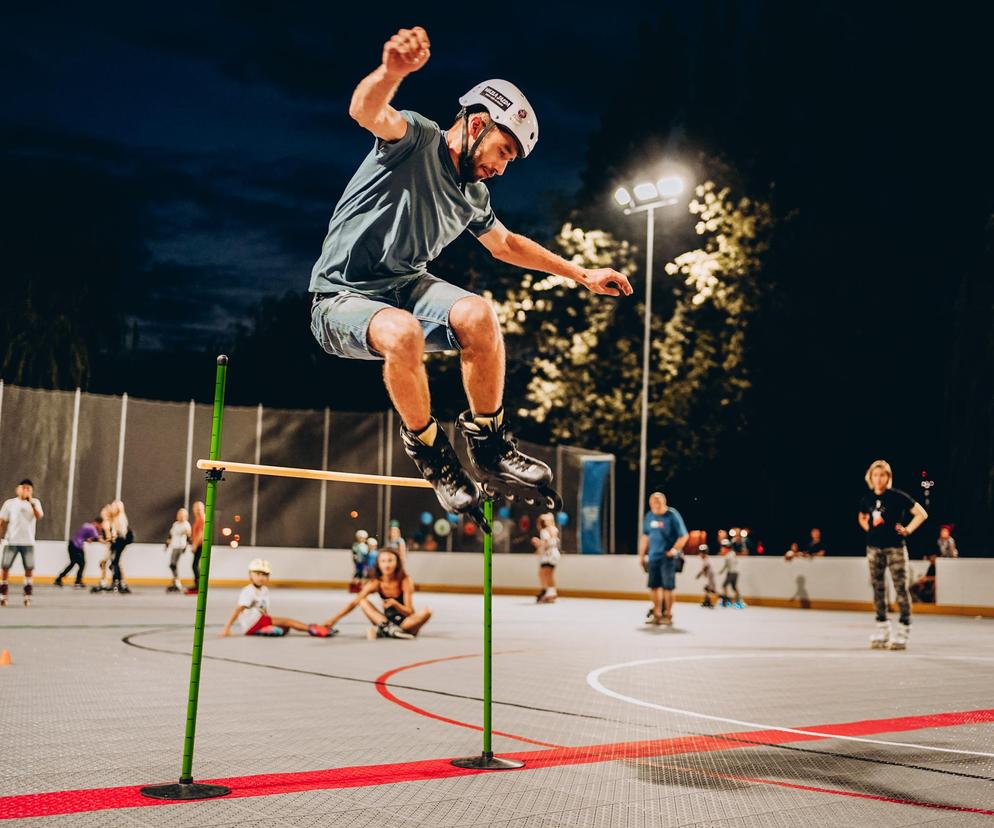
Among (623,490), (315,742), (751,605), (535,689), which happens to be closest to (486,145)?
(315,742)

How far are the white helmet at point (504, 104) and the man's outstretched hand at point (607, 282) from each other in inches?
35.3

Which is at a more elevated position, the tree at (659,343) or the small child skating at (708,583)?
the tree at (659,343)

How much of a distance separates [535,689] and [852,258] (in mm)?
21035

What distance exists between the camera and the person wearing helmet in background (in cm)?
433

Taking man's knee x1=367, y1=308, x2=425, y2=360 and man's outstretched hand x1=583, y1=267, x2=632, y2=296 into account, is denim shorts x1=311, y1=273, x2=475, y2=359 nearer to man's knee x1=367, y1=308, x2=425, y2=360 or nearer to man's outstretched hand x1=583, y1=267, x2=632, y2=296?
man's knee x1=367, y1=308, x2=425, y2=360

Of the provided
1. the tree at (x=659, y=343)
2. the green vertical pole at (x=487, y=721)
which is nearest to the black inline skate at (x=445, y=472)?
the green vertical pole at (x=487, y=721)

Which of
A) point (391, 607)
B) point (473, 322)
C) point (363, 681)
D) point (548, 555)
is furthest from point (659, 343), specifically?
point (473, 322)

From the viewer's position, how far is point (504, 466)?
4.79 meters

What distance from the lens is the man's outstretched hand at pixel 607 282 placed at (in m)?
5.19

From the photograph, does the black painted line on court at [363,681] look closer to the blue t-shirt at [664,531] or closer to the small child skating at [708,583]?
the blue t-shirt at [664,531]

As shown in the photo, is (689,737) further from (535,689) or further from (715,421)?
(715,421)

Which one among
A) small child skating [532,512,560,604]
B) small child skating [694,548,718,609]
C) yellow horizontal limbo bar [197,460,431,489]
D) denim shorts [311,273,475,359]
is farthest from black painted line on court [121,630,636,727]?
small child skating [694,548,718,609]

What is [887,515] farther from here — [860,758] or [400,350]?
[400,350]

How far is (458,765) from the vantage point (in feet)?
17.3
